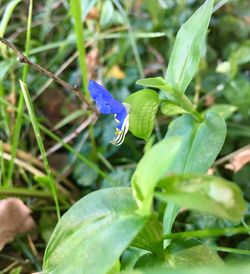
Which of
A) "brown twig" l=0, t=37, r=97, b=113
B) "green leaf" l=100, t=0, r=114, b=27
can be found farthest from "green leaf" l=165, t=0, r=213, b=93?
"green leaf" l=100, t=0, r=114, b=27

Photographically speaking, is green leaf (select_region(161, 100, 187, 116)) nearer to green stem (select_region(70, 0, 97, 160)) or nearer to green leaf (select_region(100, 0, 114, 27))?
green stem (select_region(70, 0, 97, 160))

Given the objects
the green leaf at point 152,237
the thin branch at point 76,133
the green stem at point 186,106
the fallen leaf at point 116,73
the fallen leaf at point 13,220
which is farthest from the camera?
the fallen leaf at point 116,73

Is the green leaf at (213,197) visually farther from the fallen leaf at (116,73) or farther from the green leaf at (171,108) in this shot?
the fallen leaf at (116,73)

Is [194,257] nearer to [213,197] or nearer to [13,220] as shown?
[213,197]

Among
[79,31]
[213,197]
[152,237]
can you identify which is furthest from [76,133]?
[213,197]

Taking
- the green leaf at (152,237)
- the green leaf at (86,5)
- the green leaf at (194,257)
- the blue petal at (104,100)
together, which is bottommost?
the green leaf at (194,257)

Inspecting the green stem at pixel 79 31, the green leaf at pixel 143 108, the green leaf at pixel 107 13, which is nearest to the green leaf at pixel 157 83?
the green leaf at pixel 143 108

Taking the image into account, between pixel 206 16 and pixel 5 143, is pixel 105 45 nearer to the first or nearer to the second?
pixel 5 143
